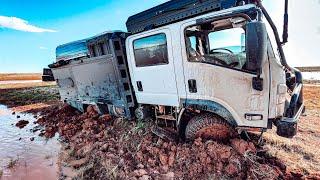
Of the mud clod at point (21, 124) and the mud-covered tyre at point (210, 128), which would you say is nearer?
the mud-covered tyre at point (210, 128)

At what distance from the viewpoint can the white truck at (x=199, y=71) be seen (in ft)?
11.5

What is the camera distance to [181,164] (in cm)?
412

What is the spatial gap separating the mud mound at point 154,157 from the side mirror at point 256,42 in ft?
4.77

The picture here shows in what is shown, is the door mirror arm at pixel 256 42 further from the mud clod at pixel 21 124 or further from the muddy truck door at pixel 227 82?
the mud clod at pixel 21 124

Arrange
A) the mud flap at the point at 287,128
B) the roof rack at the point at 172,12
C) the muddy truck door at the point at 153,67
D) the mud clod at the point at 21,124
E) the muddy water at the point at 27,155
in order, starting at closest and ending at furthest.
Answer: the mud flap at the point at 287,128 → the roof rack at the point at 172,12 → the muddy truck door at the point at 153,67 → the muddy water at the point at 27,155 → the mud clod at the point at 21,124

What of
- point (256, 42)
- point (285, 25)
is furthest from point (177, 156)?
point (285, 25)

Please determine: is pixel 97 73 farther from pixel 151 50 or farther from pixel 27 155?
pixel 27 155

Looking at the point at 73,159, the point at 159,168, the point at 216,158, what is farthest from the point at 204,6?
the point at 73,159

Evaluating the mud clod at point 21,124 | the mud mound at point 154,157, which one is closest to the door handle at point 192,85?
the mud mound at point 154,157

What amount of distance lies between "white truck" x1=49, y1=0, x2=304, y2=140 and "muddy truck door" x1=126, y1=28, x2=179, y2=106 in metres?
0.02

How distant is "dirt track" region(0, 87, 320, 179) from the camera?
3809mm

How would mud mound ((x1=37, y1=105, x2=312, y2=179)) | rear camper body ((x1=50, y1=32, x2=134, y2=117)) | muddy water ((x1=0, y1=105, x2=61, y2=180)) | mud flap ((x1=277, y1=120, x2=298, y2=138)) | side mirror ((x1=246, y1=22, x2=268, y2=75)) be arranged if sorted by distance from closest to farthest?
side mirror ((x1=246, y1=22, x2=268, y2=75)), mud flap ((x1=277, y1=120, x2=298, y2=138)), mud mound ((x1=37, y1=105, x2=312, y2=179)), muddy water ((x1=0, y1=105, x2=61, y2=180)), rear camper body ((x1=50, y1=32, x2=134, y2=117))

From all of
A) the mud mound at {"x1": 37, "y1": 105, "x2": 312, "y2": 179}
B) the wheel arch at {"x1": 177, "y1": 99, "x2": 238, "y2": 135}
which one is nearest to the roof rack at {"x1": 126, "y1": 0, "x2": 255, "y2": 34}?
the wheel arch at {"x1": 177, "y1": 99, "x2": 238, "y2": 135}

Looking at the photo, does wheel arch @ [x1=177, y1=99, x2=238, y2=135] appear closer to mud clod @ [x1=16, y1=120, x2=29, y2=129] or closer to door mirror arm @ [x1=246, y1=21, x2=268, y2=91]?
door mirror arm @ [x1=246, y1=21, x2=268, y2=91]
